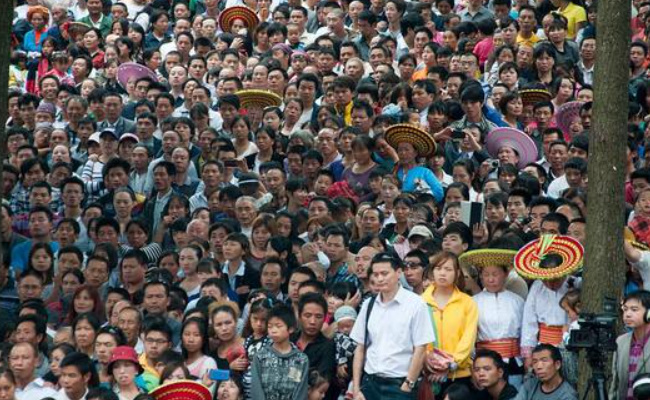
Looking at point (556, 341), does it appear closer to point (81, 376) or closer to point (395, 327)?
point (395, 327)

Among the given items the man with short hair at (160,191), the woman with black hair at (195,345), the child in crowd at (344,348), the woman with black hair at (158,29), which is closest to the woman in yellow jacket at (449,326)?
the child in crowd at (344,348)

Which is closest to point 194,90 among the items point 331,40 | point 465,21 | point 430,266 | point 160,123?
point 160,123

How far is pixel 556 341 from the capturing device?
48.9 feet

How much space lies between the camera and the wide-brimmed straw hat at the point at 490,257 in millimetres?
15234

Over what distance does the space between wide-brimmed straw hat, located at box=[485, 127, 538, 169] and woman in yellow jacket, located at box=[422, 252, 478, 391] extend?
14.1 ft

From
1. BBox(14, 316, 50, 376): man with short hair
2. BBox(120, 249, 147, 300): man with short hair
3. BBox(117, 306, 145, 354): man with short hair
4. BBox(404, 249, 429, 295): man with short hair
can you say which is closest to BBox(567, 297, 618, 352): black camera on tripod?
BBox(404, 249, 429, 295): man with short hair

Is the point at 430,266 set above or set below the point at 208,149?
below

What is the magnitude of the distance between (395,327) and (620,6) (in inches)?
122

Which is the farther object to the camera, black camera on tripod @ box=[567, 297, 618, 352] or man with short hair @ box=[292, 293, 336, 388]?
man with short hair @ box=[292, 293, 336, 388]

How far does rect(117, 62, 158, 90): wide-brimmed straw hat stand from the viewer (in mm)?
23469

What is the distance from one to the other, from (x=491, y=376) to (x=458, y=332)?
1.64 ft

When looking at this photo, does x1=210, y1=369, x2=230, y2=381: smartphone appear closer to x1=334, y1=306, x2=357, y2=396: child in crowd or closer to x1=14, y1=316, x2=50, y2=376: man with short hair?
x1=334, y1=306, x2=357, y2=396: child in crowd

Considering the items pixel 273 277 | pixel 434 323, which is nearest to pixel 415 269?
pixel 434 323

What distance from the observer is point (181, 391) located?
14227 millimetres
